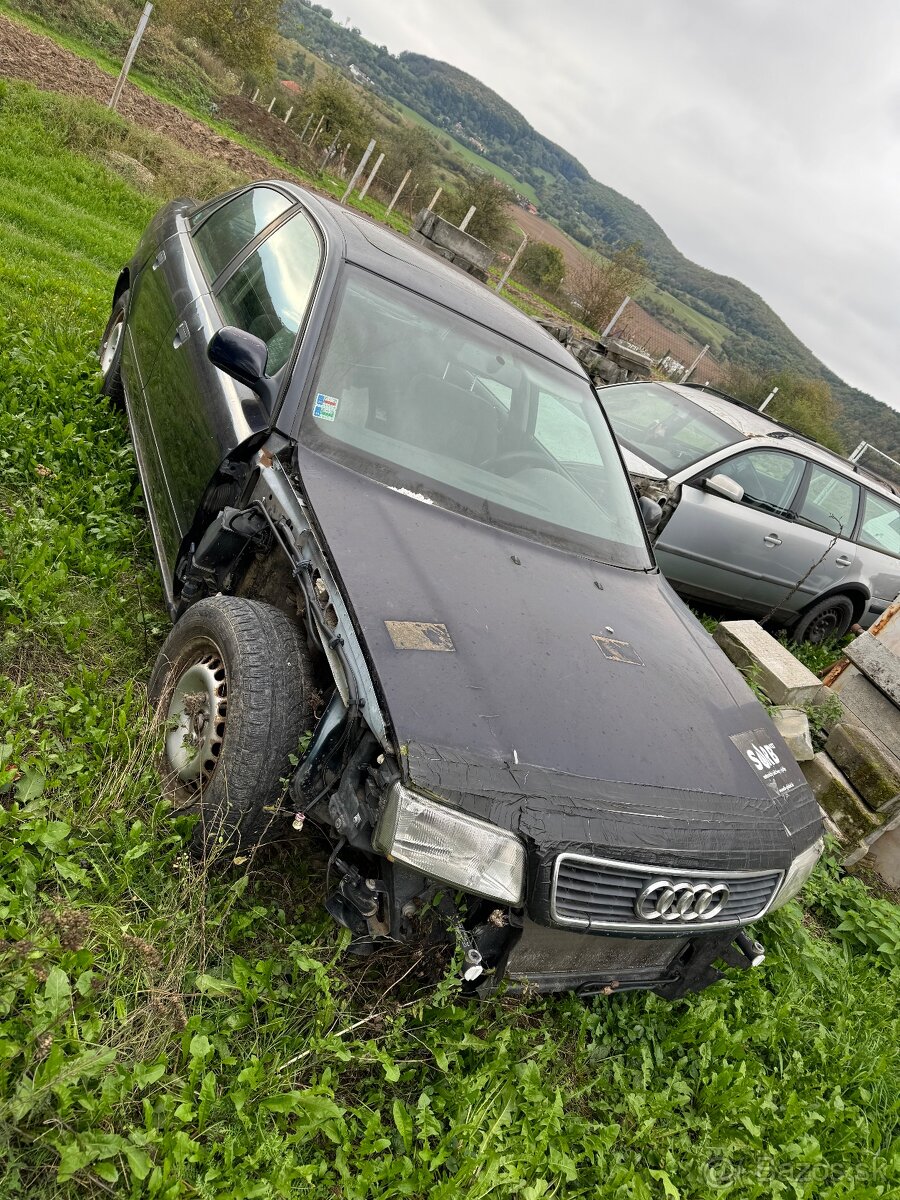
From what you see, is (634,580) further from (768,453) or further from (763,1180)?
(768,453)

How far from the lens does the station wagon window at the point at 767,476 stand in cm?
597

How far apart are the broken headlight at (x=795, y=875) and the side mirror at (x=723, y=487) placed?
3625 mm

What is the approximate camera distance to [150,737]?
2383 mm

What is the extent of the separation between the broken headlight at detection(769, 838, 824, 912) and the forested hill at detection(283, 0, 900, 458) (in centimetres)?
3949

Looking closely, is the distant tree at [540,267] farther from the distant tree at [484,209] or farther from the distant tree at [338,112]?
the distant tree at [338,112]

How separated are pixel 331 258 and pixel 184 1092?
2684 mm

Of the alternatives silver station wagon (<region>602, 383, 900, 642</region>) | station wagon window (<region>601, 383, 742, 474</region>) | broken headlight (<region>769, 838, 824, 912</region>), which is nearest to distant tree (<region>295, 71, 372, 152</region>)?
station wagon window (<region>601, 383, 742, 474</region>)

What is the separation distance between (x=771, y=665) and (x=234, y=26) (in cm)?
3489

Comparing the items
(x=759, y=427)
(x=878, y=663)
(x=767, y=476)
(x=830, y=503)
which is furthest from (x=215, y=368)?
(x=830, y=503)

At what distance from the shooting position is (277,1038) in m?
1.91

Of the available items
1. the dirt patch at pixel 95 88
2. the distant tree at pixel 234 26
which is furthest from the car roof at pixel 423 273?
the distant tree at pixel 234 26

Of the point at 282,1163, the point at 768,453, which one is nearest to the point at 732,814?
the point at 282,1163

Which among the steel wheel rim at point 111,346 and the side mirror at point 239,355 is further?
the steel wheel rim at point 111,346

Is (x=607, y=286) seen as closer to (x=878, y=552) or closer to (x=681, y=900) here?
(x=878, y=552)
